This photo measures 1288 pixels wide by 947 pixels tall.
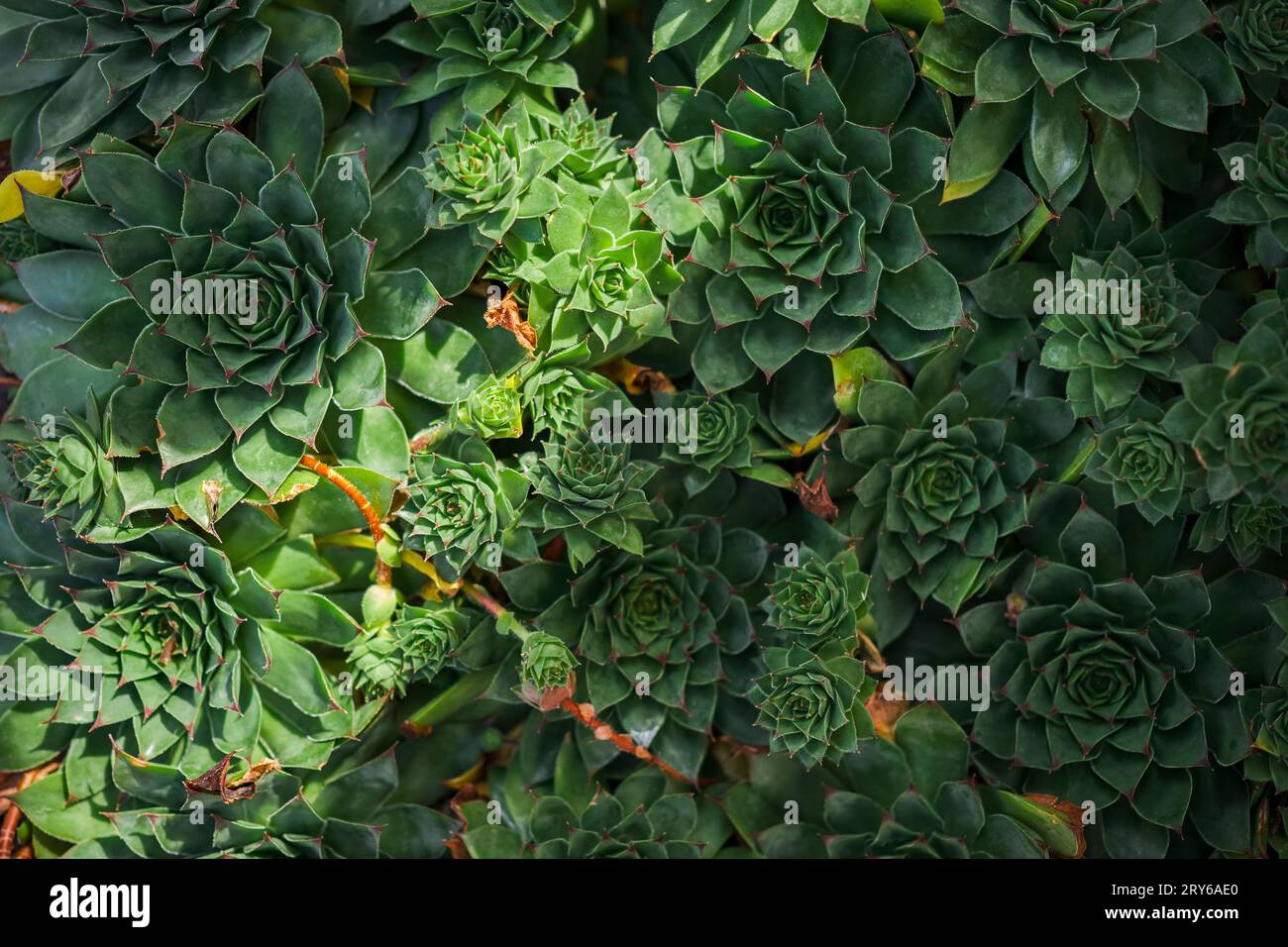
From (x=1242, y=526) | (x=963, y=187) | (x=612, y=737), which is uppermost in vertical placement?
(x=963, y=187)

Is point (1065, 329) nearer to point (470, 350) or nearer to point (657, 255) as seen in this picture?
point (657, 255)

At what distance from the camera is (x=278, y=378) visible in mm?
1787

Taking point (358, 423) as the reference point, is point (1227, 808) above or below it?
below

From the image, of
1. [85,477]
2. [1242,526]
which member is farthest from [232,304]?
[1242,526]

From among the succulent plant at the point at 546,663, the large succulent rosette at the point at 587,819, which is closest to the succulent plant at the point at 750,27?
the succulent plant at the point at 546,663

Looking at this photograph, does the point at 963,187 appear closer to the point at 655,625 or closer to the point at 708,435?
the point at 708,435

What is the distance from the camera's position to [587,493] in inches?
69.8

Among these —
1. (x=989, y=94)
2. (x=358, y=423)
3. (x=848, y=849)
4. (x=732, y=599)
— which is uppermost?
(x=989, y=94)

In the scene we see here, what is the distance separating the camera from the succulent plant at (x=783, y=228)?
1.77 meters

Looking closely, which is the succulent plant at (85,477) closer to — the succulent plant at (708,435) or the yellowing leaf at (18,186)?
the yellowing leaf at (18,186)

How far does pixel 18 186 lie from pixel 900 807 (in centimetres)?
193

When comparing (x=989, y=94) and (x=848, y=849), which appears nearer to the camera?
(x=989, y=94)

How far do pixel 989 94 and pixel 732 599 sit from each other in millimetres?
967

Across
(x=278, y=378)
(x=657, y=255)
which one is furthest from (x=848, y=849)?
(x=278, y=378)
